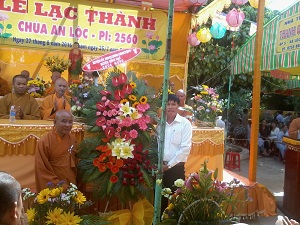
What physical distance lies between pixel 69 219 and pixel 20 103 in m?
2.69

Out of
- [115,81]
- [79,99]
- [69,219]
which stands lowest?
[69,219]

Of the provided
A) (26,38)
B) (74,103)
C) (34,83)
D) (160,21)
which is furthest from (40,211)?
(160,21)

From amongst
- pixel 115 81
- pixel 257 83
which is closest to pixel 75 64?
pixel 257 83

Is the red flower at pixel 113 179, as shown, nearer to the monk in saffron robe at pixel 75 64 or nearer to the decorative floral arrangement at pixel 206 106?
the decorative floral arrangement at pixel 206 106

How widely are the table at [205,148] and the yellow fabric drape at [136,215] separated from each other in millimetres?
2090

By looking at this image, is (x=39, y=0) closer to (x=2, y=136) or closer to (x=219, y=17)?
(x=219, y=17)

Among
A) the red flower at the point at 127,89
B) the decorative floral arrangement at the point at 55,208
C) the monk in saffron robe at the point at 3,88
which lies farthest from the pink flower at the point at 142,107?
the monk in saffron robe at the point at 3,88

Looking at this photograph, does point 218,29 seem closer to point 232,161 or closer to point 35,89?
point 232,161

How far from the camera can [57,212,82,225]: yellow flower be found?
3035mm

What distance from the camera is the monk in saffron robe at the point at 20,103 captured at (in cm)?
518

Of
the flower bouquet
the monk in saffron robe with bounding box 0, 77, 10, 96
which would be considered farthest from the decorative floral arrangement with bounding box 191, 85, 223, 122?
the monk in saffron robe with bounding box 0, 77, 10, 96

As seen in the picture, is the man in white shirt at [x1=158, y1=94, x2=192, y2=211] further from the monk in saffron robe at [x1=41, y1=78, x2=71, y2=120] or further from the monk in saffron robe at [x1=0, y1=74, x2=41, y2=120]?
the monk in saffron robe at [x1=0, y1=74, x2=41, y2=120]

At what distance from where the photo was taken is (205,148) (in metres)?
6.14

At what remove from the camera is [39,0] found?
8.30 m
